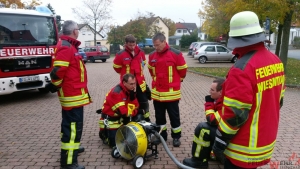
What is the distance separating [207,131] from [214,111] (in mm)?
283

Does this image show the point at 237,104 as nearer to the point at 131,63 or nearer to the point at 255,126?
the point at 255,126

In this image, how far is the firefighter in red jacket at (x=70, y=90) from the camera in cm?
365

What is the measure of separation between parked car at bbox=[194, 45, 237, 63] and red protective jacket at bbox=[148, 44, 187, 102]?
18.4m

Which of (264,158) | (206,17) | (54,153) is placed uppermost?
(206,17)

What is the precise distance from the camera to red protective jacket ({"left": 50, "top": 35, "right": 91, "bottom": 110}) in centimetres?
358

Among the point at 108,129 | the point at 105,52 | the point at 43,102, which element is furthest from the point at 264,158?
the point at 105,52

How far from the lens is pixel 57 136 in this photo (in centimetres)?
539

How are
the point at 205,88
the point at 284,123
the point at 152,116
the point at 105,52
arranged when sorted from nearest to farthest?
the point at 284,123 < the point at 152,116 < the point at 205,88 < the point at 105,52

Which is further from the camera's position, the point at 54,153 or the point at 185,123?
the point at 185,123

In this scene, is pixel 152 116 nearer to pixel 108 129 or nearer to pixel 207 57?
pixel 108 129

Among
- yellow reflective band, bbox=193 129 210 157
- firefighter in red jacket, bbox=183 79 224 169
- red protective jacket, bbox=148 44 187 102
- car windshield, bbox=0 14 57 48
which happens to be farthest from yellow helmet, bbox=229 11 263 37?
car windshield, bbox=0 14 57 48

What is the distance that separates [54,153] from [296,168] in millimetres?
3719

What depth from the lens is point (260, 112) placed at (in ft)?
7.40

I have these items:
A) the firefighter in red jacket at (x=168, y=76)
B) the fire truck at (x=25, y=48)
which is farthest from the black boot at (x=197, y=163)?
the fire truck at (x=25, y=48)
